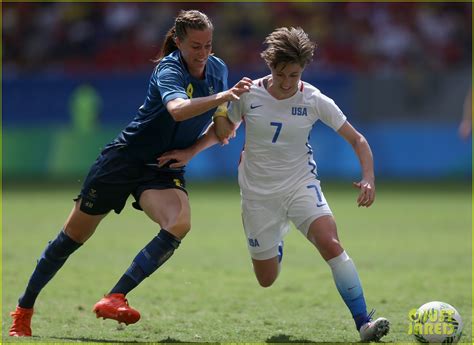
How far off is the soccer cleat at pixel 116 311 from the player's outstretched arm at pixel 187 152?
1119 millimetres

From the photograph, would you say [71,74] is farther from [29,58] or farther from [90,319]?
[90,319]

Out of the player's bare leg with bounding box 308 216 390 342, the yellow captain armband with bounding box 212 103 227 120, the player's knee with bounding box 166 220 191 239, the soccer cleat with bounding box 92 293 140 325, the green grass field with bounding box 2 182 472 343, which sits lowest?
the green grass field with bounding box 2 182 472 343

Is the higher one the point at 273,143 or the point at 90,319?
the point at 273,143

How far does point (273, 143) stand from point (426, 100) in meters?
17.0

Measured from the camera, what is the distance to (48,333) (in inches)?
243

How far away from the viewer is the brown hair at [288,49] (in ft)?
18.7

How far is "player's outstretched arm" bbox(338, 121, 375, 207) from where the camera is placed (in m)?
5.73

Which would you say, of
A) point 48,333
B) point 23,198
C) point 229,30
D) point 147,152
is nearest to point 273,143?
point 147,152

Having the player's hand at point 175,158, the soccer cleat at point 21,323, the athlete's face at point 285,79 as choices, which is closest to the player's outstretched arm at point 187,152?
the player's hand at point 175,158

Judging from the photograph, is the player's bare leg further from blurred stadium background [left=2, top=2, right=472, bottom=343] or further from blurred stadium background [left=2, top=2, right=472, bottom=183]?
blurred stadium background [left=2, top=2, right=472, bottom=183]

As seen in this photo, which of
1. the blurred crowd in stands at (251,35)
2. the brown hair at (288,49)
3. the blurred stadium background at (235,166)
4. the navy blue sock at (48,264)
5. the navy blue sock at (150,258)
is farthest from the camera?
the blurred crowd in stands at (251,35)

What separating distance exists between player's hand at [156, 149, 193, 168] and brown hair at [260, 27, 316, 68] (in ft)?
3.04

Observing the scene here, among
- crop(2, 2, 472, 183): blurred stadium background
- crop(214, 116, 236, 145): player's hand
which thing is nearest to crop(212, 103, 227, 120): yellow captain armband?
crop(214, 116, 236, 145): player's hand

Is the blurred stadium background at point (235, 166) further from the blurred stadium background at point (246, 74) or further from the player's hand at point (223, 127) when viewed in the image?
the player's hand at point (223, 127)
